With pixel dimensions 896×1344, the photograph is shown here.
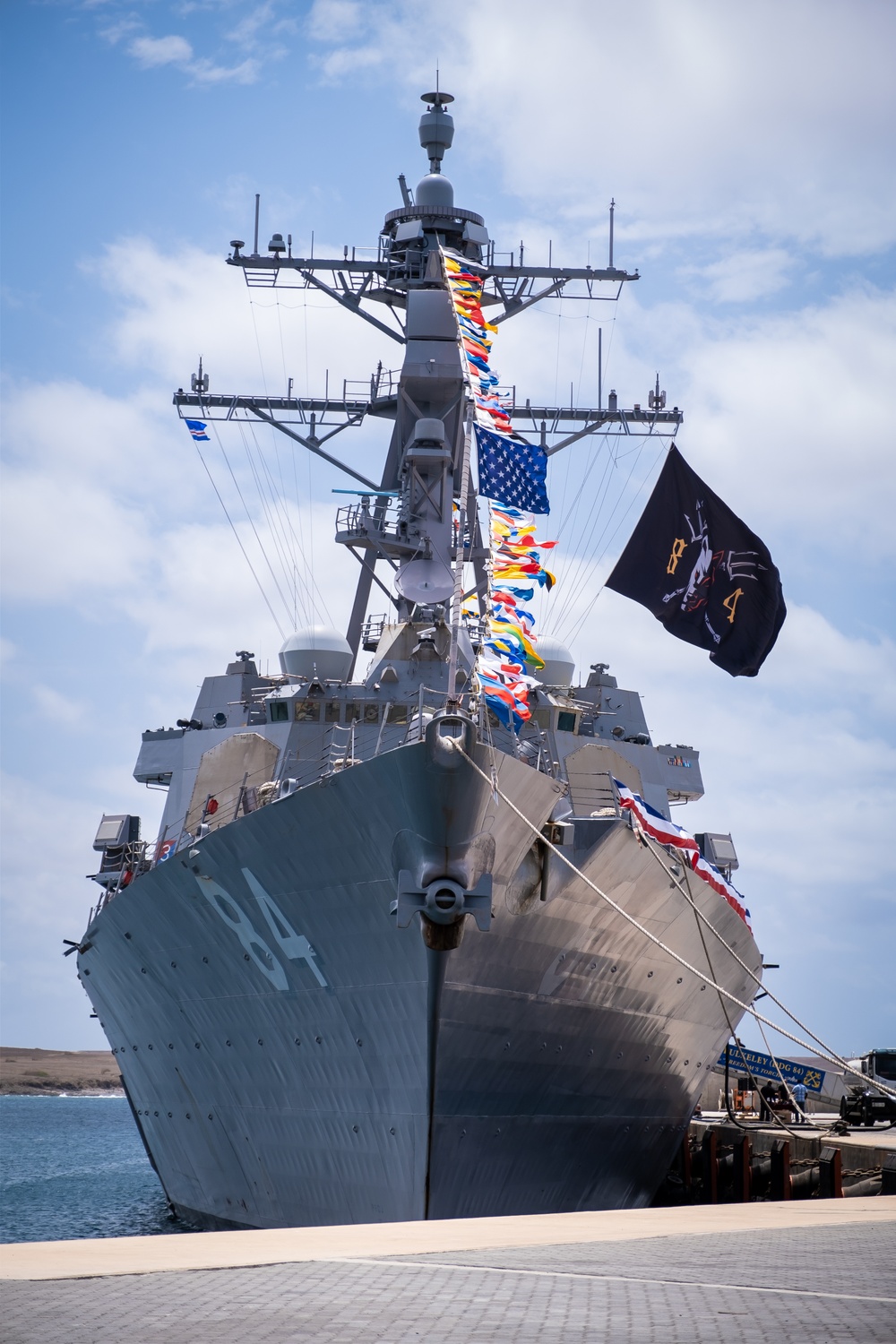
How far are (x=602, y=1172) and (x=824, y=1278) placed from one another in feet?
29.4

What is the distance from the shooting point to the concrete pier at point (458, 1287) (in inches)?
172

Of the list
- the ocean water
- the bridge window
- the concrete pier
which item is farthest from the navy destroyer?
the concrete pier

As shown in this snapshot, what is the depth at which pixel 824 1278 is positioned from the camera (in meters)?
5.61

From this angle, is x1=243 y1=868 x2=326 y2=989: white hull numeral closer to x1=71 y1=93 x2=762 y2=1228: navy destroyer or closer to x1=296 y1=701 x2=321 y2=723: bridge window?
x1=71 y1=93 x2=762 y2=1228: navy destroyer

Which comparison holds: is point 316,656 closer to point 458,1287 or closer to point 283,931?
point 283,931

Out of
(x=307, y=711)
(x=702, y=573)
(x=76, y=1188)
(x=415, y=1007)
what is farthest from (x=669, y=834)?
(x=76, y=1188)

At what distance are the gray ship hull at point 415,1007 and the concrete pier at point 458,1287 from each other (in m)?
4.40

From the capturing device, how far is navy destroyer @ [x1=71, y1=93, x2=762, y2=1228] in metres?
11.8

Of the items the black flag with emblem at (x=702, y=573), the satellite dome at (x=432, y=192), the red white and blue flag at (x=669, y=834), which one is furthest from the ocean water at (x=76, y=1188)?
the satellite dome at (x=432, y=192)

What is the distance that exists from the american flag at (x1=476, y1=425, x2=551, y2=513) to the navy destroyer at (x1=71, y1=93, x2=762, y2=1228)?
119 mm

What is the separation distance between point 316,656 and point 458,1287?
1226 centimetres

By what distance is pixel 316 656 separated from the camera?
674 inches

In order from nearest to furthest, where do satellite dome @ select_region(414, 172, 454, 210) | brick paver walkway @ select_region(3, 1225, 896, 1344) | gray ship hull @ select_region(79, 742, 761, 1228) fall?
brick paver walkway @ select_region(3, 1225, 896, 1344)
gray ship hull @ select_region(79, 742, 761, 1228)
satellite dome @ select_region(414, 172, 454, 210)

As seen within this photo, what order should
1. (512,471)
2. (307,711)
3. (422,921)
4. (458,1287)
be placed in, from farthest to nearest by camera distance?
1. (307,711)
2. (512,471)
3. (422,921)
4. (458,1287)
